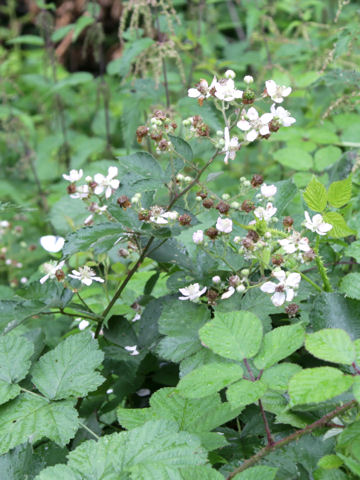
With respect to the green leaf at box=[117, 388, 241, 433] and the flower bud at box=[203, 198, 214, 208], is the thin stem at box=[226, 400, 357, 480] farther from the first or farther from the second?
the flower bud at box=[203, 198, 214, 208]

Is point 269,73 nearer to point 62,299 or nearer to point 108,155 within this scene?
point 108,155

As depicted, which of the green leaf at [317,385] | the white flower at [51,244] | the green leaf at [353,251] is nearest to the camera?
the green leaf at [317,385]

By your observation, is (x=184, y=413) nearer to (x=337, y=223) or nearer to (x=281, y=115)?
(x=337, y=223)

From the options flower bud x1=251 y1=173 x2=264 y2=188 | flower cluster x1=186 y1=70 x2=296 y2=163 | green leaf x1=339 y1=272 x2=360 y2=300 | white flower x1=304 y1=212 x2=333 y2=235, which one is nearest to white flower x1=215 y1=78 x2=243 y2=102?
flower cluster x1=186 y1=70 x2=296 y2=163

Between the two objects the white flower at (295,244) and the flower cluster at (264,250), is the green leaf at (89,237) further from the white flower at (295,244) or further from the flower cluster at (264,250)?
the white flower at (295,244)

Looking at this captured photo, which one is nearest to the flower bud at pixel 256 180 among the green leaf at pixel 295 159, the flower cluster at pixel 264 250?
the flower cluster at pixel 264 250

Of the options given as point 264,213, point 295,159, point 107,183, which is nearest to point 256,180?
point 264,213

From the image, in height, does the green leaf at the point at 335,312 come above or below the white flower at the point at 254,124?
below

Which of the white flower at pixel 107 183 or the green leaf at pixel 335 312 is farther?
the white flower at pixel 107 183
